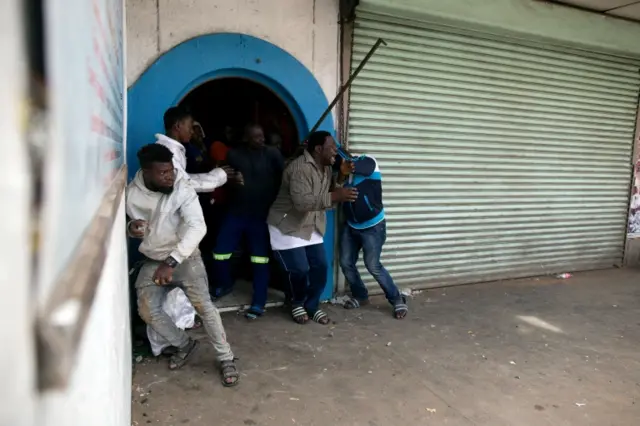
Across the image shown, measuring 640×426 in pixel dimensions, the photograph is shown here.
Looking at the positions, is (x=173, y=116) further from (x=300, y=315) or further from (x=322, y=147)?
(x=300, y=315)

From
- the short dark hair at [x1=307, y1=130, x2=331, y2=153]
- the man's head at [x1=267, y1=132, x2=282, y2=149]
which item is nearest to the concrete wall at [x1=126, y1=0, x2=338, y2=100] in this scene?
the short dark hair at [x1=307, y1=130, x2=331, y2=153]

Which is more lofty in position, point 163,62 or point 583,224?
point 163,62

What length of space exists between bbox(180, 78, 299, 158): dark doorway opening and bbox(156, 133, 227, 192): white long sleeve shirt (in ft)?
7.45

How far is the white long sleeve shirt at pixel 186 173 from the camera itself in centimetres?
354

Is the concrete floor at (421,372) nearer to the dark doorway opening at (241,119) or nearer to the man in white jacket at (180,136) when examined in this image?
the dark doorway opening at (241,119)

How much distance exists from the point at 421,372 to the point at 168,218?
2.05 metres

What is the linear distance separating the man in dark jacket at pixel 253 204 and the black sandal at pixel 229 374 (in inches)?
44.7

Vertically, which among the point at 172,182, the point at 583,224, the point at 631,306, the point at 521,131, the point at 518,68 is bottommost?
the point at 631,306

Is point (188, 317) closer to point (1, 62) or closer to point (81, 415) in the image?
point (81, 415)

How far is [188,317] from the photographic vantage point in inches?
152

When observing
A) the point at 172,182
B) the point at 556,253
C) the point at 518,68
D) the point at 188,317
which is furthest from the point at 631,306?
the point at 172,182

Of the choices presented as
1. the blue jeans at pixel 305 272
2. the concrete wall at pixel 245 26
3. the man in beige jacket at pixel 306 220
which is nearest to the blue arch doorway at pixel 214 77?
the concrete wall at pixel 245 26

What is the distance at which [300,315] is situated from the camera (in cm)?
439

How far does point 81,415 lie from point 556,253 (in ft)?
22.1
